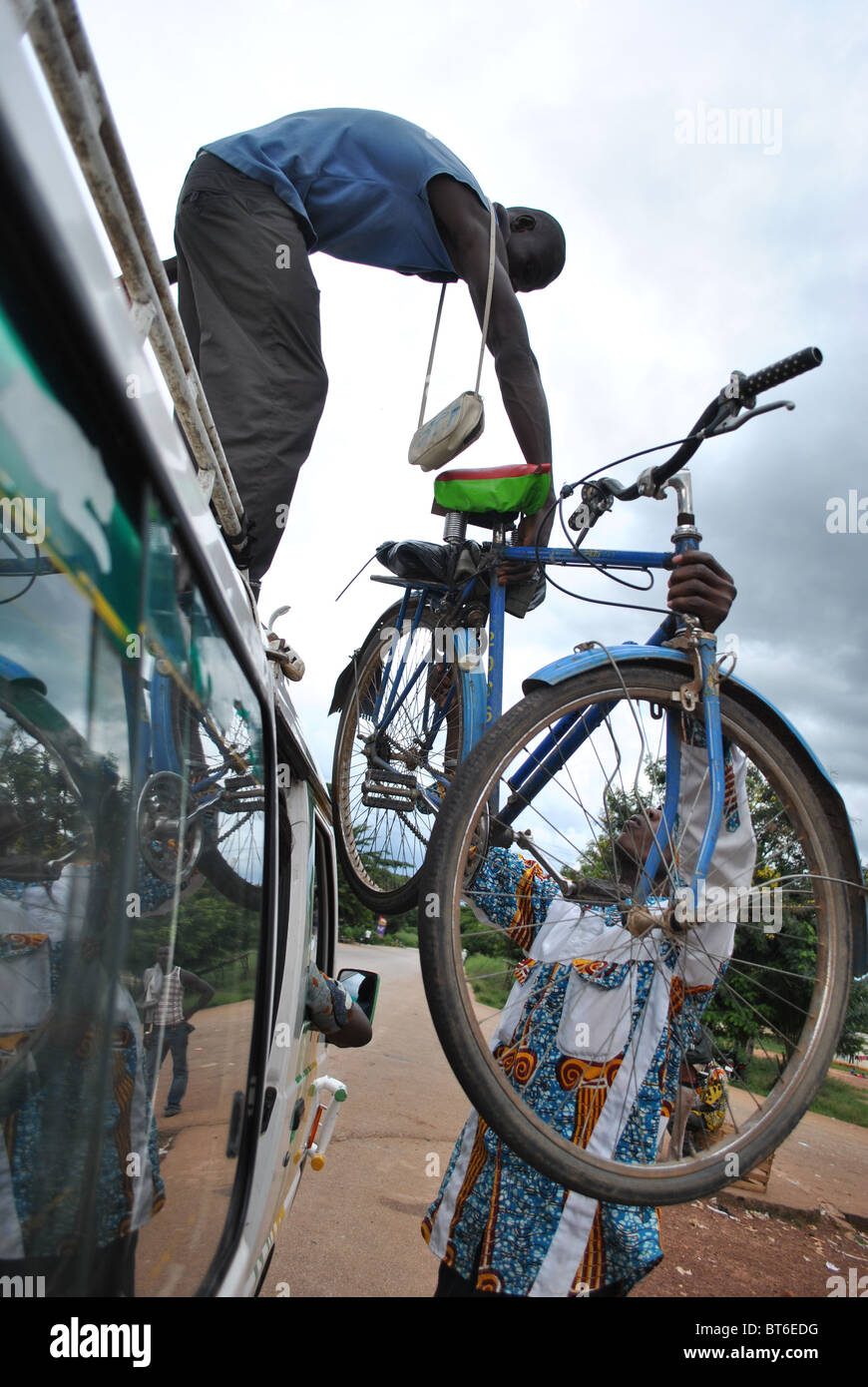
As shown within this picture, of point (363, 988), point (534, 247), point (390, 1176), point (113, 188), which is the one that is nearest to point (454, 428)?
point (534, 247)

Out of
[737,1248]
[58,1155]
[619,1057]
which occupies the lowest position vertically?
[737,1248]

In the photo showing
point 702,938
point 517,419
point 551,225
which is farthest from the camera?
point 551,225

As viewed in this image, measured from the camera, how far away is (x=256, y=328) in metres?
1.94

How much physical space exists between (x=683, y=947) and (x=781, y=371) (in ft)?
4.62

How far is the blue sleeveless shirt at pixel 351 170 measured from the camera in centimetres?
205

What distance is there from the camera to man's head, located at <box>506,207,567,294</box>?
261 cm

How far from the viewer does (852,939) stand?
2.02m

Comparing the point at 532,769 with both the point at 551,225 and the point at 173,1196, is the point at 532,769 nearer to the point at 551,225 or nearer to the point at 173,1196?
the point at 173,1196

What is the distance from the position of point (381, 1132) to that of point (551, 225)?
555 centimetres

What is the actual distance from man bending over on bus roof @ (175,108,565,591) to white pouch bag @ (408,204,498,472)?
3.3 inches

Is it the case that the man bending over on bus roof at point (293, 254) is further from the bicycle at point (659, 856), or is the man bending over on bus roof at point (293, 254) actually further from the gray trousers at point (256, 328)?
the bicycle at point (659, 856)

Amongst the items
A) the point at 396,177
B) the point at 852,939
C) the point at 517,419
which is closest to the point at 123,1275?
the point at 852,939

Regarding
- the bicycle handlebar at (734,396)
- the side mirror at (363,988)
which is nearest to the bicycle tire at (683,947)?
the bicycle handlebar at (734,396)

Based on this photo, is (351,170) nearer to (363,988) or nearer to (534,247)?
(534,247)
